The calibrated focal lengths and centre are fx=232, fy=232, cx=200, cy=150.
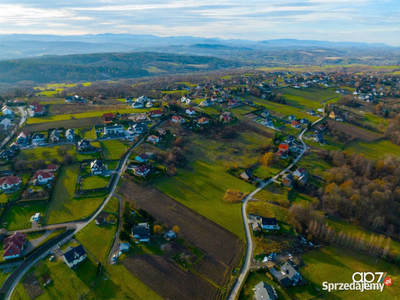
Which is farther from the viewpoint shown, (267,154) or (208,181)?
(267,154)

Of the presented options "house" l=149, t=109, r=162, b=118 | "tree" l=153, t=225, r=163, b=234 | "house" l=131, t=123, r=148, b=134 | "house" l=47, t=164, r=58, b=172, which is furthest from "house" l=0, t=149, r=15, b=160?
"tree" l=153, t=225, r=163, b=234

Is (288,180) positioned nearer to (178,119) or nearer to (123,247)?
(123,247)

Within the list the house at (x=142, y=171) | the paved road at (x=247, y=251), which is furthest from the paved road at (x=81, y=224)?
the paved road at (x=247, y=251)

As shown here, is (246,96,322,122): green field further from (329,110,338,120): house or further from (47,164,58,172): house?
(47,164,58,172): house

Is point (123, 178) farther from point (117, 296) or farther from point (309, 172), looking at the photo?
point (309, 172)

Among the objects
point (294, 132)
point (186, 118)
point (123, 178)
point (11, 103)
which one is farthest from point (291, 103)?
point (11, 103)
